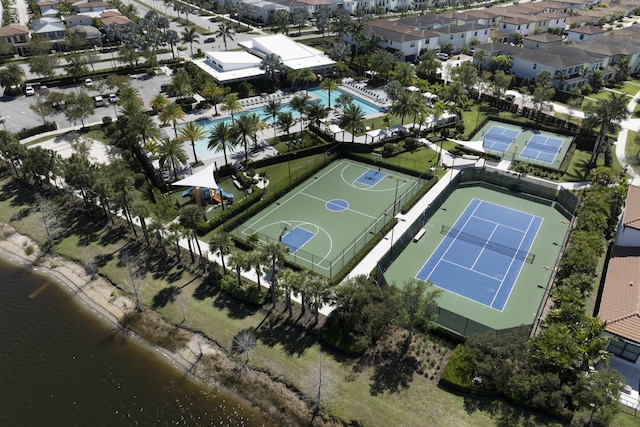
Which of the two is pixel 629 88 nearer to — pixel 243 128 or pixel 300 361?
pixel 243 128

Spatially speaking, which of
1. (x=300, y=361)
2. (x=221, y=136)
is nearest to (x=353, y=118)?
(x=221, y=136)

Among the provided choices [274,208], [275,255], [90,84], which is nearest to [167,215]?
[274,208]

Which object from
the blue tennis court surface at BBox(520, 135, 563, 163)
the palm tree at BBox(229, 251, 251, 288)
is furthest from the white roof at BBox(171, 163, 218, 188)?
the blue tennis court surface at BBox(520, 135, 563, 163)

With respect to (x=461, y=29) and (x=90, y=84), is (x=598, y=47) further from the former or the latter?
(x=90, y=84)

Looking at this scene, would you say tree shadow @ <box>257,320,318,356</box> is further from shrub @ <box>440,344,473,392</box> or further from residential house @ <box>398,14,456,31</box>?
residential house @ <box>398,14,456,31</box>

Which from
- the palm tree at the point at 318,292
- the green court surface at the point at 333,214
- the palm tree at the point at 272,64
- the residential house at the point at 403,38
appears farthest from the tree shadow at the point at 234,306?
the residential house at the point at 403,38

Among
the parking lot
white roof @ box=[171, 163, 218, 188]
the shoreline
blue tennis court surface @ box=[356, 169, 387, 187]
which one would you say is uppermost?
white roof @ box=[171, 163, 218, 188]
